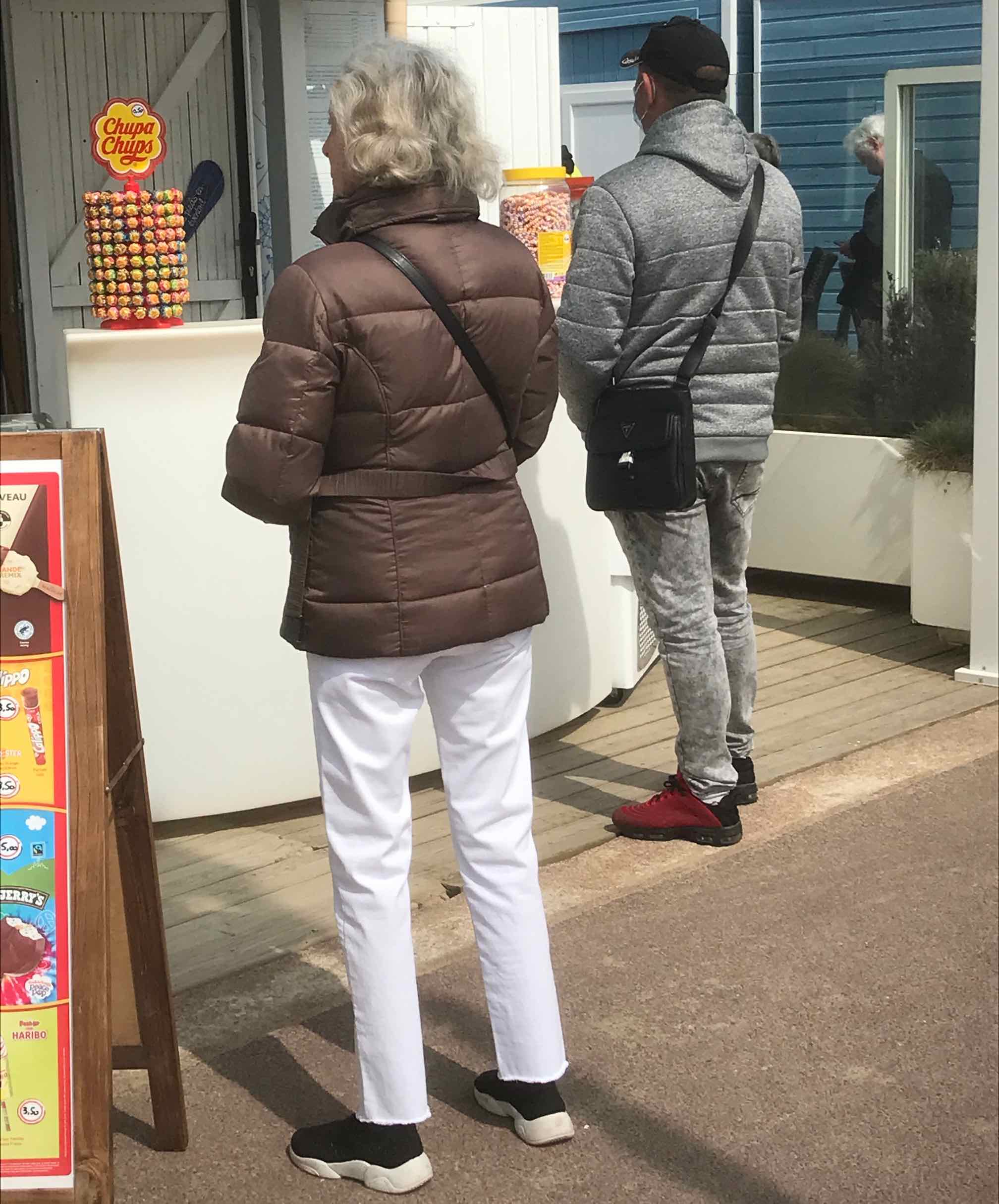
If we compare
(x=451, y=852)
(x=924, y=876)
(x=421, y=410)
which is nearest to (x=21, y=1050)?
(x=421, y=410)

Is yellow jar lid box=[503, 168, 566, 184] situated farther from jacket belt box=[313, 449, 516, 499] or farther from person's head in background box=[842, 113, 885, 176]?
jacket belt box=[313, 449, 516, 499]

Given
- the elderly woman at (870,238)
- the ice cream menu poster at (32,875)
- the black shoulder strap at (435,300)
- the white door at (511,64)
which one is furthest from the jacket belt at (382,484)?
the elderly woman at (870,238)

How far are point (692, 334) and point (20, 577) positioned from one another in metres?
2.27

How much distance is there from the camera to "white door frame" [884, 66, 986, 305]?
7.32 metres

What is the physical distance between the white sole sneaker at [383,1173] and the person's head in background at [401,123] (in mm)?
1667

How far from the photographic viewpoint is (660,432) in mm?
4320

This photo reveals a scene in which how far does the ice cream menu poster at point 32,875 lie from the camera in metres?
2.55

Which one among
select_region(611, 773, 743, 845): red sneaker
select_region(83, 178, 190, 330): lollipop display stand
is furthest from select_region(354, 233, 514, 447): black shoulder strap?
select_region(611, 773, 743, 845): red sneaker

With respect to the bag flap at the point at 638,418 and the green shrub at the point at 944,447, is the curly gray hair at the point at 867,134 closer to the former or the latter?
the green shrub at the point at 944,447

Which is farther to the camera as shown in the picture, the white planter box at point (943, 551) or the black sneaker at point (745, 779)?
the white planter box at point (943, 551)

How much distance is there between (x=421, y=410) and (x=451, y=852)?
6.90ft

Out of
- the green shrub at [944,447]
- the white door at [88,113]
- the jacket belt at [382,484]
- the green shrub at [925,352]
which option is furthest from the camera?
the white door at [88,113]

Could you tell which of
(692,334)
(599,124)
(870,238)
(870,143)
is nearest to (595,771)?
(692,334)

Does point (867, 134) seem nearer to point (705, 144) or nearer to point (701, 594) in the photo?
point (705, 144)
